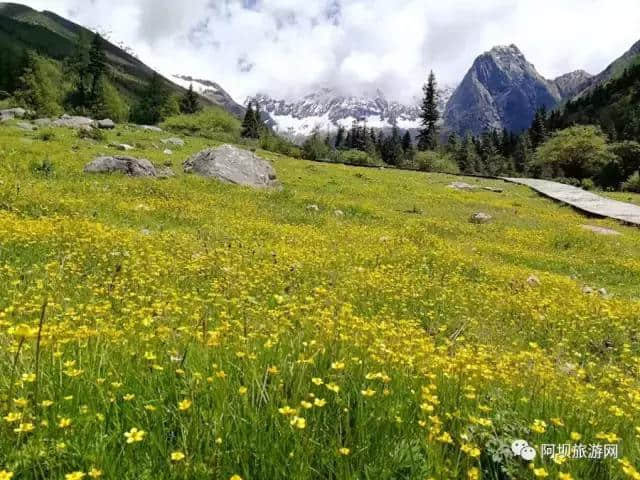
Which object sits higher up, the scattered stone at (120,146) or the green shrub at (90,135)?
the green shrub at (90,135)

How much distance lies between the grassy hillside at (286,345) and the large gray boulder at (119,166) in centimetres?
217

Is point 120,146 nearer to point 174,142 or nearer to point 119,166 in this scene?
point 174,142

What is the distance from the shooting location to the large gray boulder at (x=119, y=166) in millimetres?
21028

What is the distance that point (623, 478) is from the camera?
2.99 m

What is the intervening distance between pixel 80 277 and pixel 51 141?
23.5 meters

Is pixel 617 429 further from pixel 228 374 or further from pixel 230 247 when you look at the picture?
pixel 230 247

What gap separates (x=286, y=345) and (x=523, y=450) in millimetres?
2065

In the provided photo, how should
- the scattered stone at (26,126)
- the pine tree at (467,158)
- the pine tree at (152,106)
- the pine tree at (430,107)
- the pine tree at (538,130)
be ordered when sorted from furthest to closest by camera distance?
the pine tree at (538,130), the pine tree at (467,158), the pine tree at (430,107), the pine tree at (152,106), the scattered stone at (26,126)

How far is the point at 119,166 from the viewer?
2130 cm

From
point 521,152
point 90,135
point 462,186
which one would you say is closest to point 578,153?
point 462,186

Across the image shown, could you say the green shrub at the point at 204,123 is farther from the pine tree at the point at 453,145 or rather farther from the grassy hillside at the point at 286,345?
the pine tree at the point at 453,145

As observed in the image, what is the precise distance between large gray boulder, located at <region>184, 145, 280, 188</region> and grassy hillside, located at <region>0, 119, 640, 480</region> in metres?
6.04

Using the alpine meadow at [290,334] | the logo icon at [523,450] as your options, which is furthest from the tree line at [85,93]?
the logo icon at [523,450]

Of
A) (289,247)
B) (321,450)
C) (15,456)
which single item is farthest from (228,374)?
(289,247)
